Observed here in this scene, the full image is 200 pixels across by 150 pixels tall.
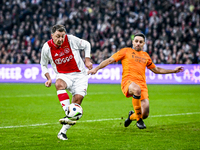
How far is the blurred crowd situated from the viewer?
21.9 meters

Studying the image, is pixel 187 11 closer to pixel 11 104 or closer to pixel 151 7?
pixel 151 7

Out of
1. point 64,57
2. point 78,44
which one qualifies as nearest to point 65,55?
point 64,57

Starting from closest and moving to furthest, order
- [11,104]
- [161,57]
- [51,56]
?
[51,56] → [11,104] → [161,57]

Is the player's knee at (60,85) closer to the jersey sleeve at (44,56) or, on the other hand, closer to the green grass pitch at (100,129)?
the jersey sleeve at (44,56)

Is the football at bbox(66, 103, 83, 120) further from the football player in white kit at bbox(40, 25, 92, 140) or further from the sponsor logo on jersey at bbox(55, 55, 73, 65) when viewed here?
the sponsor logo on jersey at bbox(55, 55, 73, 65)

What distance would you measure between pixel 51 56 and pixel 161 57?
51.4 feet

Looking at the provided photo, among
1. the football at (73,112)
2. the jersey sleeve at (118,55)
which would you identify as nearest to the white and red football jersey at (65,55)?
the football at (73,112)

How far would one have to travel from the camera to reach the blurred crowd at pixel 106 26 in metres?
21.9

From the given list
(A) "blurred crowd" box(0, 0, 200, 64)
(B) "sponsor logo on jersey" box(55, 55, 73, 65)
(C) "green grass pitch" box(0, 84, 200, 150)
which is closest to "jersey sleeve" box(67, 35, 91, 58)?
(B) "sponsor logo on jersey" box(55, 55, 73, 65)

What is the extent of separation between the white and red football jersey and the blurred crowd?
15096 millimetres

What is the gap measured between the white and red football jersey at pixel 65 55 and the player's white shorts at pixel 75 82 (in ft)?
0.31

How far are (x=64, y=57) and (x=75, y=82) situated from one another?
19.0 inches

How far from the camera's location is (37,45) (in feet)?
76.3

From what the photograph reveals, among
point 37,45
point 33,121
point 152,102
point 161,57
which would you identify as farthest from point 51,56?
point 37,45
